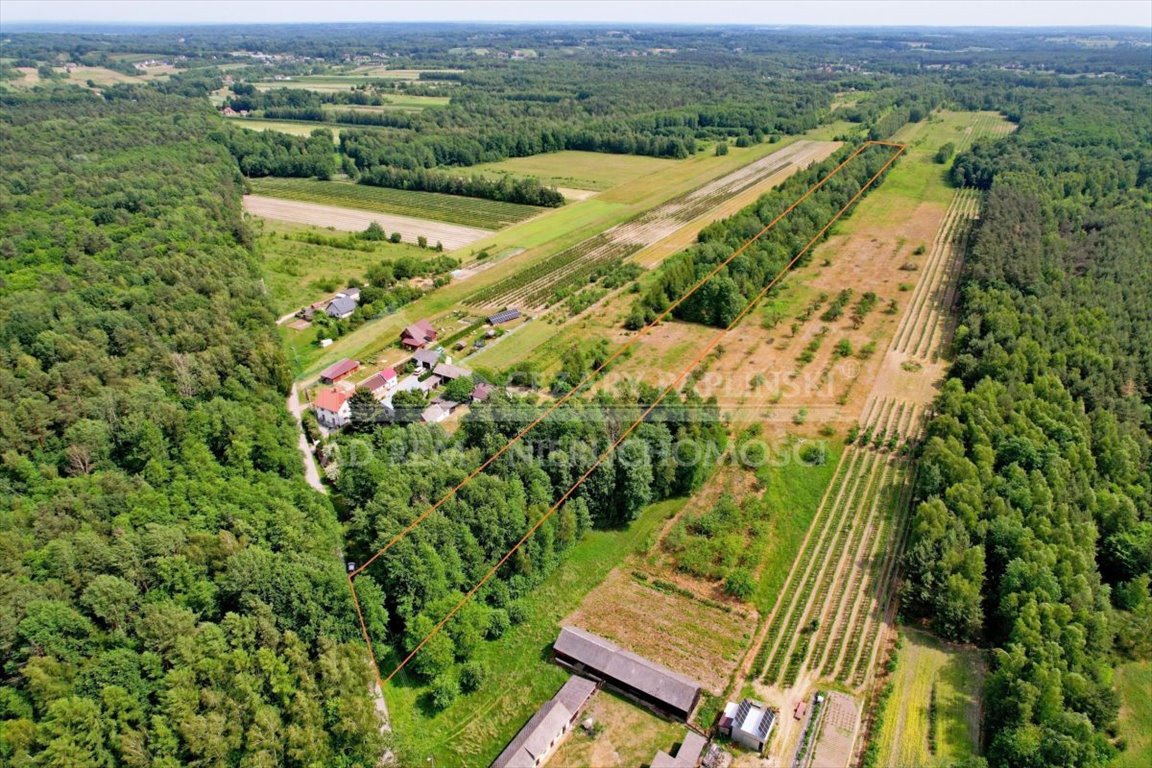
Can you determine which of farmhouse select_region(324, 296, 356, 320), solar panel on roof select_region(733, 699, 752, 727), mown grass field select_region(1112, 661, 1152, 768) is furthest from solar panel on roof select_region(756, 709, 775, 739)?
farmhouse select_region(324, 296, 356, 320)

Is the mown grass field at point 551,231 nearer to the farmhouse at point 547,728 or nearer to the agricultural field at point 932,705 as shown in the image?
the farmhouse at point 547,728

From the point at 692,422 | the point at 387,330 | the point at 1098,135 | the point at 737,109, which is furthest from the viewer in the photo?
the point at 737,109

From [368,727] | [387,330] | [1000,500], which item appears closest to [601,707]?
[368,727]

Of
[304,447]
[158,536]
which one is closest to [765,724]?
[158,536]

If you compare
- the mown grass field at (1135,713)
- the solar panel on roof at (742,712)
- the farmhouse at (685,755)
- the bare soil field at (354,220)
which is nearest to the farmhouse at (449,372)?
the solar panel on roof at (742,712)

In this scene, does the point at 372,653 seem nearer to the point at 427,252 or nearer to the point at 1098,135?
the point at 427,252
